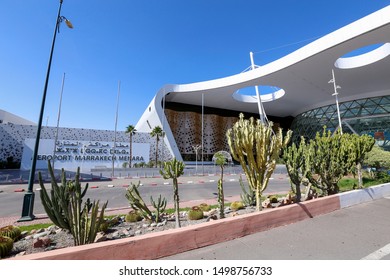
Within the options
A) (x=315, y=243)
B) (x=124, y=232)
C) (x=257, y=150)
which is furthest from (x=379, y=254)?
(x=124, y=232)

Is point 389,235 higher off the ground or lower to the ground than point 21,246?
higher

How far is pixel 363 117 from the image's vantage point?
38750 mm

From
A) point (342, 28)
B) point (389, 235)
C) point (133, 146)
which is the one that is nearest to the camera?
point (389, 235)

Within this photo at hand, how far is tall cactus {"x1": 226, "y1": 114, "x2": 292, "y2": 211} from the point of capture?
229 inches

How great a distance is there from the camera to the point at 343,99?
40000mm

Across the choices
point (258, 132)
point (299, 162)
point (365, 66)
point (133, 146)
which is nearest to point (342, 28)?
point (365, 66)

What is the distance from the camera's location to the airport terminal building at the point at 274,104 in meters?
23.4

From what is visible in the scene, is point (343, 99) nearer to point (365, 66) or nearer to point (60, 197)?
point (365, 66)

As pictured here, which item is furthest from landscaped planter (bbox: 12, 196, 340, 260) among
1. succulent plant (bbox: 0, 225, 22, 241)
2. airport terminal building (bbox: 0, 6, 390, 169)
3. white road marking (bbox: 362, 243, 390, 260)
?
airport terminal building (bbox: 0, 6, 390, 169)

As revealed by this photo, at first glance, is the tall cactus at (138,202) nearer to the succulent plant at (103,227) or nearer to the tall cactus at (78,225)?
the succulent plant at (103,227)

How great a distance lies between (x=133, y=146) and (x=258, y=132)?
36.0 metres

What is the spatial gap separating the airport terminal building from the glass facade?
5.5 inches

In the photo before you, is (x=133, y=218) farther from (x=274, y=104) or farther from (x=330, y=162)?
(x=274, y=104)

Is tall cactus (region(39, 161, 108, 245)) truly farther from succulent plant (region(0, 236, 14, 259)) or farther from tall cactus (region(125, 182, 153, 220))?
tall cactus (region(125, 182, 153, 220))
